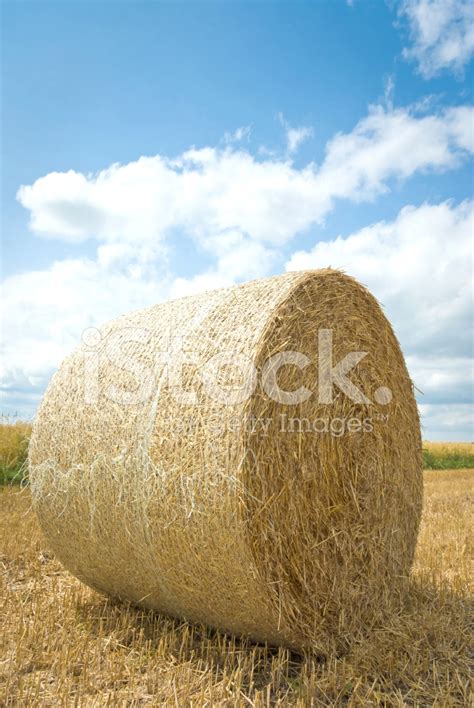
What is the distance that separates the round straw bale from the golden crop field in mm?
197

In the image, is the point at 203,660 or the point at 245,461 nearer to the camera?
the point at 245,461

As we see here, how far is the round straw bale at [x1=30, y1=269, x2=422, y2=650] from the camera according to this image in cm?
366

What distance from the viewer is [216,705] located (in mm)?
3314

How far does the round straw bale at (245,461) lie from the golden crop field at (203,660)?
0.65 ft

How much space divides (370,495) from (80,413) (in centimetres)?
211

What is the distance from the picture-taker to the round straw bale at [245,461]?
3.66 meters

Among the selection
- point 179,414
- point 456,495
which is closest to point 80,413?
point 179,414

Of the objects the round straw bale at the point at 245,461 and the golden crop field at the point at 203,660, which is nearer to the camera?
the golden crop field at the point at 203,660

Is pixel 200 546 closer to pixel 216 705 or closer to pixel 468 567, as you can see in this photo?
pixel 216 705

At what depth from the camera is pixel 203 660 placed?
3967 millimetres

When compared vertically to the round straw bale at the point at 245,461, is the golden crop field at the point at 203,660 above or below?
below

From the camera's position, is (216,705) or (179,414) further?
(179,414)

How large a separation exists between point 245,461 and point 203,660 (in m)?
1.39

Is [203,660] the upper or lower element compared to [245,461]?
lower
